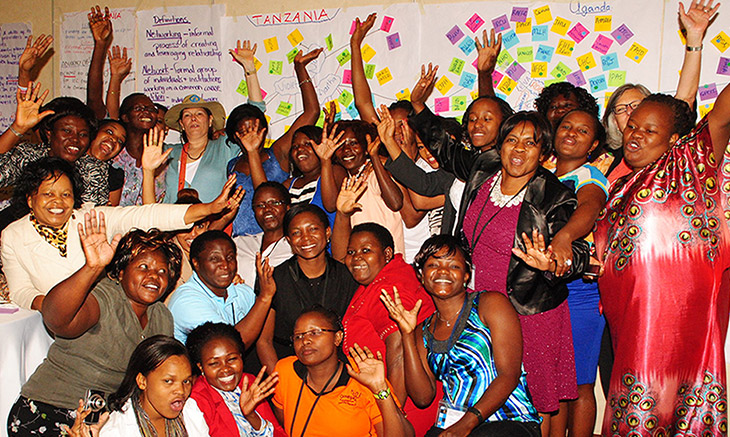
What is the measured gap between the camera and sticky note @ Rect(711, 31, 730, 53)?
3.88 m

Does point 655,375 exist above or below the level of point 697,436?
above

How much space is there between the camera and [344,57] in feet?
15.0

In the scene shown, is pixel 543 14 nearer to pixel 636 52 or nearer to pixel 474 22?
pixel 474 22

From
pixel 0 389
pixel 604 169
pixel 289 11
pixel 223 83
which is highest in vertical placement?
pixel 289 11

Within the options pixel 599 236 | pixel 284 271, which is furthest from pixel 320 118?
pixel 599 236

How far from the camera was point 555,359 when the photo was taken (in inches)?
104

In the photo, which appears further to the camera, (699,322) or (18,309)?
(18,309)

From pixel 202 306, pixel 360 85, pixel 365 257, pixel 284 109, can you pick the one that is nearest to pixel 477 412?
pixel 365 257

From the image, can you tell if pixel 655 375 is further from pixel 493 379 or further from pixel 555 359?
pixel 493 379

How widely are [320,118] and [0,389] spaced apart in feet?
9.22

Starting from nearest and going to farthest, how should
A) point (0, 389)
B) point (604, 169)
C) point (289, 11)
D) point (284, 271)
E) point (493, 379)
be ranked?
1. point (493, 379)
2. point (0, 389)
3. point (284, 271)
4. point (604, 169)
5. point (289, 11)

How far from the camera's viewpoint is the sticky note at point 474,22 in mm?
4285

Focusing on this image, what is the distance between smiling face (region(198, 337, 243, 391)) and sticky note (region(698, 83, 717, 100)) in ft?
10.9

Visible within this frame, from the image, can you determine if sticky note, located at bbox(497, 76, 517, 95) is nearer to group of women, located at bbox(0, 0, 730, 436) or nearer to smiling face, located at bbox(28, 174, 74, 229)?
group of women, located at bbox(0, 0, 730, 436)
